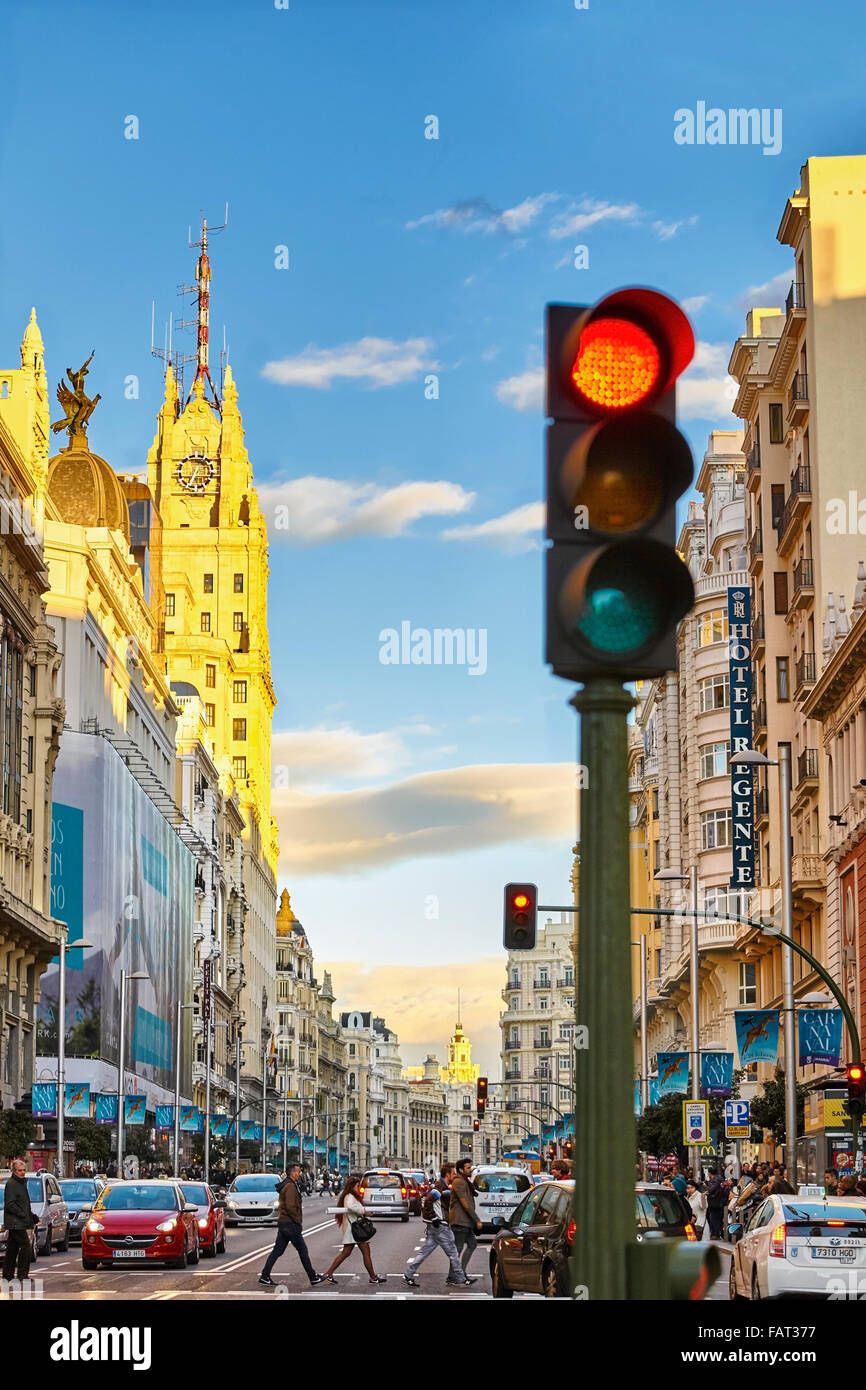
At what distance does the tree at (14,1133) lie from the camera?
58531 mm

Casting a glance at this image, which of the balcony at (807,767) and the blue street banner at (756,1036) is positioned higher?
the balcony at (807,767)

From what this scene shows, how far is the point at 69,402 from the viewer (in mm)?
110438

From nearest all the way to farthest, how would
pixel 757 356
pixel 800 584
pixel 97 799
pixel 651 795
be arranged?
pixel 800 584, pixel 757 356, pixel 97 799, pixel 651 795

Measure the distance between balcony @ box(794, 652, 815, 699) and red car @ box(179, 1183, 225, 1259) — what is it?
23.9 m

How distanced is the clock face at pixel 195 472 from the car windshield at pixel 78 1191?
128m

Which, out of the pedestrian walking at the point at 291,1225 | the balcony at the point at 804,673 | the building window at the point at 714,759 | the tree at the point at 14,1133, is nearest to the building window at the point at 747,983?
the building window at the point at 714,759

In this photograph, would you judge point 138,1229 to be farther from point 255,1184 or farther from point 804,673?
point 804,673

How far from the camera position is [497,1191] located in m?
49.4

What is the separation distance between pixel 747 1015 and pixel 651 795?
60207 millimetres

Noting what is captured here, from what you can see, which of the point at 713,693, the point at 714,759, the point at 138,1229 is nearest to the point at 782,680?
the point at 713,693

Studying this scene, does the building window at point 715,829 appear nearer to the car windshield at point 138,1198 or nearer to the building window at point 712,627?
the building window at point 712,627

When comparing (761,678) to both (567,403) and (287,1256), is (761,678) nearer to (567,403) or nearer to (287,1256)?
(287,1256)

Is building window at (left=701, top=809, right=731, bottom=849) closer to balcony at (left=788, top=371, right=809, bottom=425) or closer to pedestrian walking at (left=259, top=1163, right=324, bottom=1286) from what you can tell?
balcony at (left=788, top=371, right=809, bottom=425)
